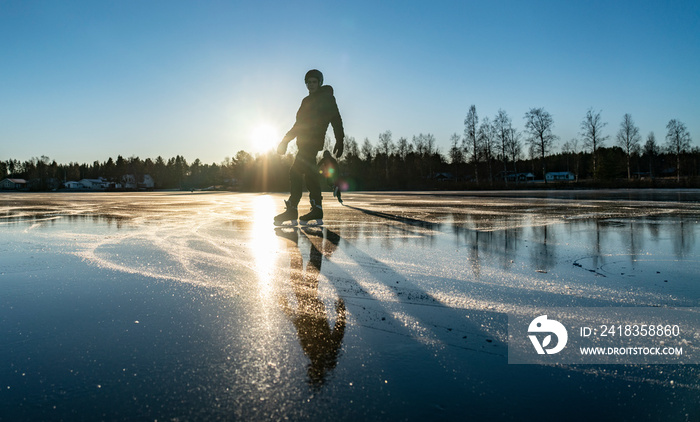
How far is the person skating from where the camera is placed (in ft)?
23.1

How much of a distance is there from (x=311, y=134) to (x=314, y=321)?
5465mm

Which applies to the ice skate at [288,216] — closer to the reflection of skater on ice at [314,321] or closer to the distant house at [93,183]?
the reflection of skater on ice at [314,321]

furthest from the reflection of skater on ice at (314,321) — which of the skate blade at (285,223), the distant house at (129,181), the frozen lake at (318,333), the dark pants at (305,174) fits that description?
the distant house at (129,181)

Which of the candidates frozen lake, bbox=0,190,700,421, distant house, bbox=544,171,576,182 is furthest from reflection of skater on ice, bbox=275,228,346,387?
distant house, bbox=544,171,576,182

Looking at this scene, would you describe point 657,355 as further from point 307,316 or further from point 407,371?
point 307,316

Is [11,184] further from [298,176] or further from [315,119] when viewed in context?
[315,119]

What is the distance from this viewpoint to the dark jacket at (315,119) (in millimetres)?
7055

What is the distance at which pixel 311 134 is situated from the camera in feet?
23.4

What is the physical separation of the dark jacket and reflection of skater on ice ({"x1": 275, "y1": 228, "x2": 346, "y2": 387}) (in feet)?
12.7

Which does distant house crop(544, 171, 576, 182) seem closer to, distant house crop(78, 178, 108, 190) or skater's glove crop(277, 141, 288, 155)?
skater's glove crop(277, 141, 288, 155)

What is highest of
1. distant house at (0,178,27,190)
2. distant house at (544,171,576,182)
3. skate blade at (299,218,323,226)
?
distant house at (0,178,27,190)

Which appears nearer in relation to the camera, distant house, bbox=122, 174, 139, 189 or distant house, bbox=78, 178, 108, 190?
distant house, bbox=122, 174, 139, 189

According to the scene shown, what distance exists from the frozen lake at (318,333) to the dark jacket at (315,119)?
341 centimetres

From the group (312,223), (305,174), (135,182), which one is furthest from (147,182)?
(305,174)
